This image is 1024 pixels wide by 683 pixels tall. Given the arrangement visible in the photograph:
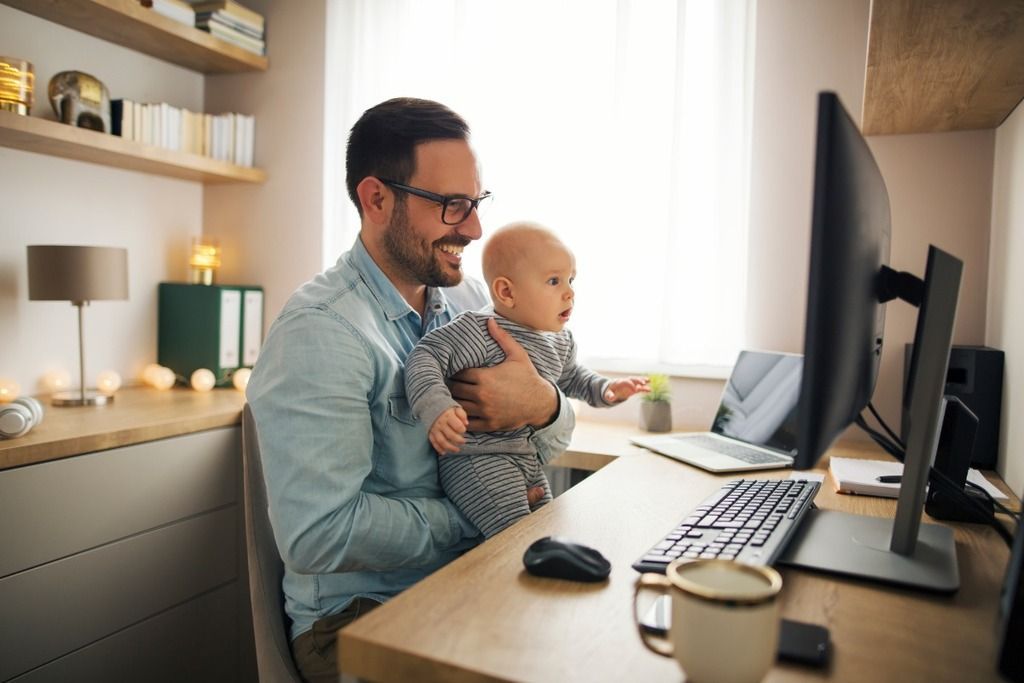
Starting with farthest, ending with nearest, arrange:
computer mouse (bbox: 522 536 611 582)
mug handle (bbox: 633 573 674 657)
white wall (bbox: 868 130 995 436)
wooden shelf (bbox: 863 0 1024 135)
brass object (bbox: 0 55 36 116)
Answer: brass object (bbox: 0 55 36 116) < white wall (bbox: 868 130 995 436) < wooden shelf (bbox: 863 0 1024 135) < computer mouse (bbox: 522 536 611 582) < mug handle (bbox: 633 573 674 657)

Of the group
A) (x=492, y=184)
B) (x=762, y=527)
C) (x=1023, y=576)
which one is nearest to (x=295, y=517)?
(x=762, y=527)

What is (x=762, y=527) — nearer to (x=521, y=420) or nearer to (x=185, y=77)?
(x=521, y=420)

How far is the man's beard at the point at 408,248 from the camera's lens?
4.84 feet

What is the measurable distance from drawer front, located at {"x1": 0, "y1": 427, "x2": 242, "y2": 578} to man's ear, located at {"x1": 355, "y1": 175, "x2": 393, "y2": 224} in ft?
3.49

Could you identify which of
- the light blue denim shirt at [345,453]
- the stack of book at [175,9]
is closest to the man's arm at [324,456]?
the light blue denim shirt at [345,453]

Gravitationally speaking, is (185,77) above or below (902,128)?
above

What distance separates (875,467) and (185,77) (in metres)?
2.96

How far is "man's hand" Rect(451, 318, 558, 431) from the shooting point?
1.41m

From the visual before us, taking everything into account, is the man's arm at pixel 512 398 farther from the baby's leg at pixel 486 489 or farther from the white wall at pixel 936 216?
the white wall at pixel 936 216

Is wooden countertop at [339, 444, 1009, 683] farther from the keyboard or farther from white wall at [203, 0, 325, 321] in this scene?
white wall at [203, 0, 325, 321]

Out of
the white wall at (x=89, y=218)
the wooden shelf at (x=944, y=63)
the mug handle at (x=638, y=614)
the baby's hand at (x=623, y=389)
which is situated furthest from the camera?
the white wall at (x=89, y=218)

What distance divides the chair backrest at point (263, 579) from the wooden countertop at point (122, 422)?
0.82m

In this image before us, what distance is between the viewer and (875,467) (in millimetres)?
1553

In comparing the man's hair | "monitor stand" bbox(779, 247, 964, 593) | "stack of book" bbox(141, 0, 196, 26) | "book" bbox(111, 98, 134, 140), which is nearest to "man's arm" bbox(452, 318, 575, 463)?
the man's hair
